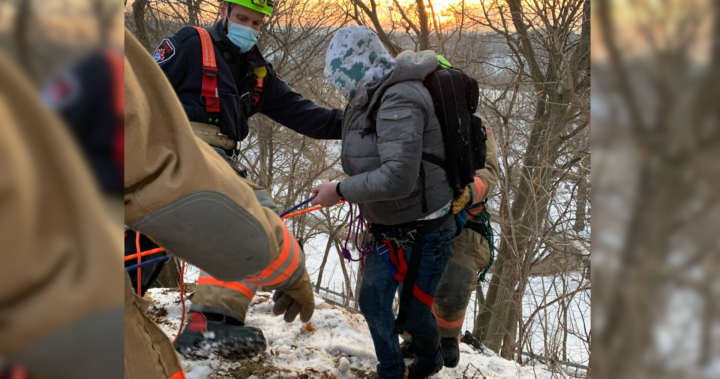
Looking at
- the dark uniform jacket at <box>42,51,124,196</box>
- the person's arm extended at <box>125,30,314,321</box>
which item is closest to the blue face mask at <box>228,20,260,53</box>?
the person's arm extended at <box>125,30,314,321</box>

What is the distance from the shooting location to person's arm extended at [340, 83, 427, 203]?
2.68 m

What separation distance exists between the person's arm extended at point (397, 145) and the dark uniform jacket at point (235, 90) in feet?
3.58

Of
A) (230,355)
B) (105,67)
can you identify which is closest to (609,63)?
(105,67)

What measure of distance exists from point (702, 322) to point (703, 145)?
4.6 inches

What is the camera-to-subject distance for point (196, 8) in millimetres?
9547

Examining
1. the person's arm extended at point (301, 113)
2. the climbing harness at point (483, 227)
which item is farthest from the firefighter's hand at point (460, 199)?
the person's arm extended at point (301, 113)

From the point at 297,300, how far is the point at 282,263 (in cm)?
72

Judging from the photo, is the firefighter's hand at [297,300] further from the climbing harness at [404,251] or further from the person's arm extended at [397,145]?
the climbing harness at [404,251]

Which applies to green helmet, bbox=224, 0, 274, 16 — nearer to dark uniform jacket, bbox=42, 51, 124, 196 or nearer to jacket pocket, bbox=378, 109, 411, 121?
jacket pocket, bbox=378, 109, 411, 121

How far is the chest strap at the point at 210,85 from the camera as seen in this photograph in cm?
320

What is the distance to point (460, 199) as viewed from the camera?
3.10m

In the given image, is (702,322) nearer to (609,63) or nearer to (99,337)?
(609,63)

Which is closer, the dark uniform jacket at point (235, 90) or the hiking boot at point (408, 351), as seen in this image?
the dark uniform jacket at point (235, 90)

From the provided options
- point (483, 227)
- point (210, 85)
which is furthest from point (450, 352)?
point (210, 85)
